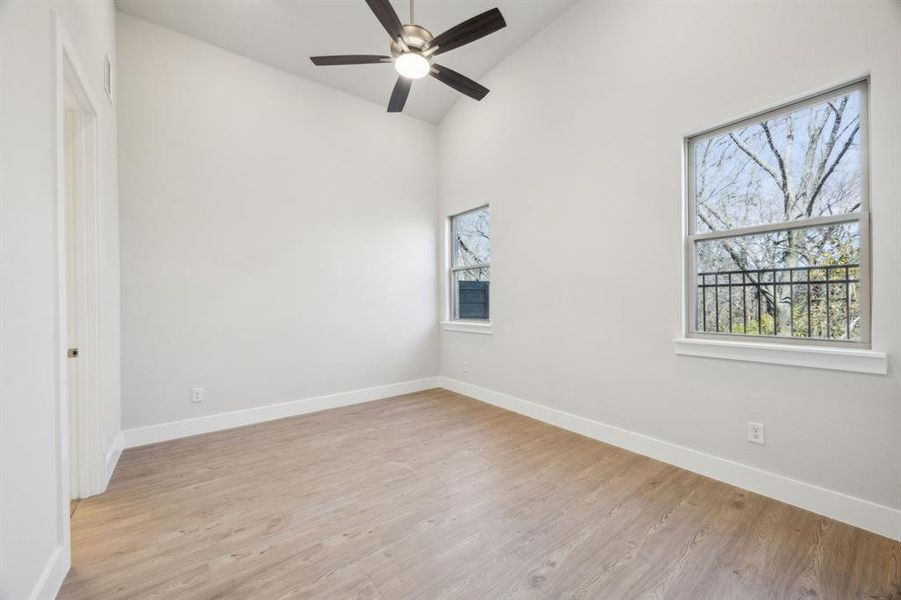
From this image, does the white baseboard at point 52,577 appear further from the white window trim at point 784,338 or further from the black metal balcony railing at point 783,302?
the black metal balcony railing at point 783,302

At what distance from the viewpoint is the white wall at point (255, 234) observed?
304 cm

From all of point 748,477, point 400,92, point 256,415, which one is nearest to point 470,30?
point 400,92

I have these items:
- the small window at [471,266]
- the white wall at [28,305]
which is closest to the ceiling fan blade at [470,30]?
the white wall at [28,305]

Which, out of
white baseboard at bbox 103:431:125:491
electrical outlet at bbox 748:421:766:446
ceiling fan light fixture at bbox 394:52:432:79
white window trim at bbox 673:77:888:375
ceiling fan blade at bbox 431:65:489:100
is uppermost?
ceiling fan blade at bbox 431:65:489:100

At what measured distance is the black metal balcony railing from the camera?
76.7 inches

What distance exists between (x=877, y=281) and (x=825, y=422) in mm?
767

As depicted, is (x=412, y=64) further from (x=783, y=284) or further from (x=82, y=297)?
(x=783, y=284)

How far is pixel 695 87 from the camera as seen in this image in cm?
242

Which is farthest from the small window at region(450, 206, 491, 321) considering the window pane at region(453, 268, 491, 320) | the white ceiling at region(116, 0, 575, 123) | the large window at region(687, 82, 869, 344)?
the large window at region(687, 82, 869, 344)

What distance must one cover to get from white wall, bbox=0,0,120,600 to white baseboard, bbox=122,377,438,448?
1.73 m

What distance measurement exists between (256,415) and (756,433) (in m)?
3.95

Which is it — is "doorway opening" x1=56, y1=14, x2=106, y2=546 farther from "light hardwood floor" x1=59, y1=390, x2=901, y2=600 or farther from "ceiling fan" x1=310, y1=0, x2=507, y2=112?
"ceiling fan" x1=310, y1=0, x2=507, y2=112

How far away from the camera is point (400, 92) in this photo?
2.78 m

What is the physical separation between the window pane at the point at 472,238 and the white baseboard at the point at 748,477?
1.85 metres
